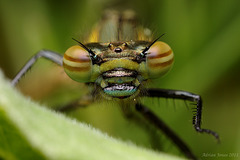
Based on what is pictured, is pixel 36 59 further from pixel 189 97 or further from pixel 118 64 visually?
pixel 189 97

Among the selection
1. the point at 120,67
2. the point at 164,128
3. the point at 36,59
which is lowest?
the point at 164,128

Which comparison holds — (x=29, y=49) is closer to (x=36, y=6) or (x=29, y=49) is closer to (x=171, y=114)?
(x=36, y=6)

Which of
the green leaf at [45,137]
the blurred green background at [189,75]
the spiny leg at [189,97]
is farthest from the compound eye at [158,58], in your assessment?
the blurred green background at [189,75]

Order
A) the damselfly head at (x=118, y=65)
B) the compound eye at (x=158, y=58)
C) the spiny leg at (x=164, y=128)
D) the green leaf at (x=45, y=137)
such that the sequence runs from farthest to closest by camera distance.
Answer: the spiny leg at (x=164, y=128) < the compound eye at (x=158, y=58) < the damselfly head at (x=118, y=65) < the green leaf at (x=45, y=137)

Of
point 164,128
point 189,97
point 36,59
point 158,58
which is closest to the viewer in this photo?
point 158,58

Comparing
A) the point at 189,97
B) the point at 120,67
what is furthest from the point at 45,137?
the point at 189,97

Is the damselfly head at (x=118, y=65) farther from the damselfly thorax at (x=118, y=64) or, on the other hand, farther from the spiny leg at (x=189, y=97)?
the spiny leg at (x=189, y=97)

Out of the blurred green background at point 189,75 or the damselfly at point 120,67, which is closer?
the damselfly at point 120,67
